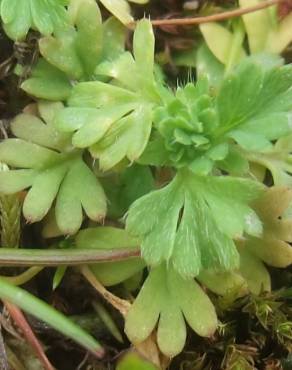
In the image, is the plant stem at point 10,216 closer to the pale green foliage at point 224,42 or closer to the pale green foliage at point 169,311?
the pale green foliage at point 169,311

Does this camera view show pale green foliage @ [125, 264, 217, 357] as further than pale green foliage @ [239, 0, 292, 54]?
No

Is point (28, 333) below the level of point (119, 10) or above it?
below

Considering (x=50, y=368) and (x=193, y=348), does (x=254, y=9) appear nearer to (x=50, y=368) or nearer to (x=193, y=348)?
(x=193, y=348)

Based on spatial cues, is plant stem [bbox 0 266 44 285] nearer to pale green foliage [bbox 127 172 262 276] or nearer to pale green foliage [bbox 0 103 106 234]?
pale green foliage [bbox 0 103 106 234]

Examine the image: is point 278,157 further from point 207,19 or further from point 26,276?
point 26,276

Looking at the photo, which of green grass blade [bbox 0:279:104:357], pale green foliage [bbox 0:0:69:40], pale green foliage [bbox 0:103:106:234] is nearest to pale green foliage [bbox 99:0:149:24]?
pale green foliage [bbox 0:0:69:40]

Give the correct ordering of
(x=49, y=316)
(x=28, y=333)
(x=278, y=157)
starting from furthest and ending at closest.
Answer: (x=278, y=157) < (x=28, y=333) < (x=49, y=316)

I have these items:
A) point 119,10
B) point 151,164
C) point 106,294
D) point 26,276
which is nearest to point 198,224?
point 151,164
